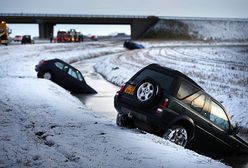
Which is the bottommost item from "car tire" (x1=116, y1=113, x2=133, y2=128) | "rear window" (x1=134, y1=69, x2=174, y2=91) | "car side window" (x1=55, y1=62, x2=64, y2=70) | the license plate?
"car tire" (x1=116, y1=113, x2=133, y2=128)

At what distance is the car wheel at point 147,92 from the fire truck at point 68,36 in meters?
65.7

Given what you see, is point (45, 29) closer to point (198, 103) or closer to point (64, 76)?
point (64, 76)

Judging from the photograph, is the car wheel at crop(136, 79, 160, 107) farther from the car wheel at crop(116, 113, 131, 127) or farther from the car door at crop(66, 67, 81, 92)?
the car door at crop(66, 67, 81, 92)

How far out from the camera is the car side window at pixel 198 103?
10258 mm

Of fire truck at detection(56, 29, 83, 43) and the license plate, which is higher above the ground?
the license plate

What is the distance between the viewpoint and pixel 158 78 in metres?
10.3

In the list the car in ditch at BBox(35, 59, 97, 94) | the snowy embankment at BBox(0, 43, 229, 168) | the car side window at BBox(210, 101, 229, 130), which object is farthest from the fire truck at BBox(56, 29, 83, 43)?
the car side window at BBox(210, 101, 229, 130)

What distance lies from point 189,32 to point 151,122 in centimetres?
12163

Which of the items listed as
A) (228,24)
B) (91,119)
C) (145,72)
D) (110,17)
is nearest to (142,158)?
(145,72)

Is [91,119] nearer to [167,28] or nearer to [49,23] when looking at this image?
[49,23]

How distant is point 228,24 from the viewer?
143000 millimetres

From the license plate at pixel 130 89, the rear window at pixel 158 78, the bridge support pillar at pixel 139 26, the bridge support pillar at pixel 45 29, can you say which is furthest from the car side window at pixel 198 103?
the bridge support pillar at pixel 139 26

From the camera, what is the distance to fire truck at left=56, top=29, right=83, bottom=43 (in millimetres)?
74500

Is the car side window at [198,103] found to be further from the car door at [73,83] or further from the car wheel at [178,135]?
the car door at [73,83]
